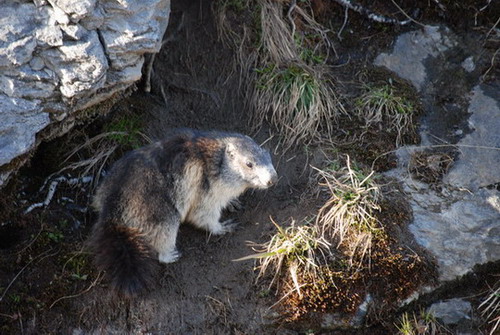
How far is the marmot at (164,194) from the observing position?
6.50m

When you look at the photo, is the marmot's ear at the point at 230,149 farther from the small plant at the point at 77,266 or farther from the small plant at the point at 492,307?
the small plant at the point at 492,307

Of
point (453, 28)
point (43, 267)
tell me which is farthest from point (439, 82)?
point (43, 267)

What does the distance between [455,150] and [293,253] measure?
2760 millimetres

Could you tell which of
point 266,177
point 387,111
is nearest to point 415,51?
point 387,111

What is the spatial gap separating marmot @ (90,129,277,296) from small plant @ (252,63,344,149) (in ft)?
3.50

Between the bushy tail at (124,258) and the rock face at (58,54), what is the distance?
1243mm

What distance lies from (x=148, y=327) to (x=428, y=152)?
4.17 metres

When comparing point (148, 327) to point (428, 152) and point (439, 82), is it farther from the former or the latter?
point (439, 82)

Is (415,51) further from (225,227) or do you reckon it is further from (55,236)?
(55,236)

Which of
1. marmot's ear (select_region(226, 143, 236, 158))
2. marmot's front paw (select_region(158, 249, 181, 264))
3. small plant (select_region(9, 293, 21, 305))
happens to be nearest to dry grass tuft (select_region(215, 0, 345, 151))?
marmot's ear (select_region(226, 143, 236, 158))

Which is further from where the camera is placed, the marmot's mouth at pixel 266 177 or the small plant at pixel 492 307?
the marmot's mouth at pixel 266 177

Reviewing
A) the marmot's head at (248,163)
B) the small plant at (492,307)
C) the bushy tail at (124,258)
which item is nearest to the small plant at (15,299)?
the bushy tail at (124,258)

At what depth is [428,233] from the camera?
7375mm

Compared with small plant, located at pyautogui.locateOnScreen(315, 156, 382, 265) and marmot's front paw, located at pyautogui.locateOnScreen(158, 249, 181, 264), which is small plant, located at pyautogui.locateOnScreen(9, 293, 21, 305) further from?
small plant, located at pyautogui.locateOnScreen(315, 156, 382, 265)
